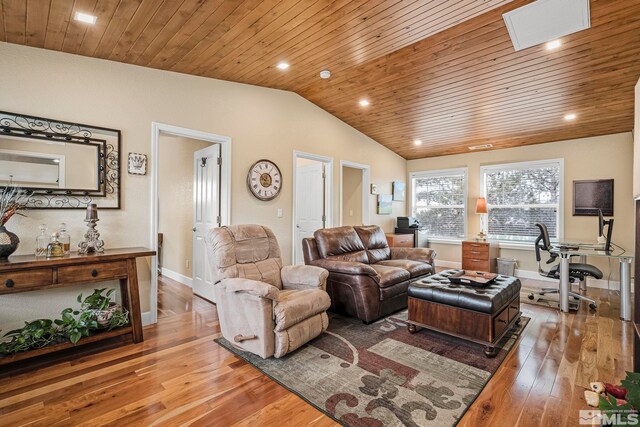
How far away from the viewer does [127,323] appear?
2.79 m

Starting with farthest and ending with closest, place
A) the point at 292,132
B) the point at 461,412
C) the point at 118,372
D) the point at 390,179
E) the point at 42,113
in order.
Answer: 1. the point at 390,179
2. the point at 292,132
3. the point at 42,113
4. the point at 118,372
5. the point at 461,412

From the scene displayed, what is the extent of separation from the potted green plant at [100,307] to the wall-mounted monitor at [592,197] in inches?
260

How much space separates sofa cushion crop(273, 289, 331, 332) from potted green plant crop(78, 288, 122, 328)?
1.52 metres

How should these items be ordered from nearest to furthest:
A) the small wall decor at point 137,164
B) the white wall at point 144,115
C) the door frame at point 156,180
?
the white wall at point 144,115, the small wall decor at point 137,164, the door frame at point 156,180

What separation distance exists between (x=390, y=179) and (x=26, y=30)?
5733 millimetres

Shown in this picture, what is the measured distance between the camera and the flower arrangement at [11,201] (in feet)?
7.63

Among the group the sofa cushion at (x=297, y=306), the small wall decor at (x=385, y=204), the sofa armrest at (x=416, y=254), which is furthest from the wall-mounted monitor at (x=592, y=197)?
the sofa cushion at (x=297, y=306)

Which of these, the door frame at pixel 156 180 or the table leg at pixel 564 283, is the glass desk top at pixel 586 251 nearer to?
the table leg at pixel 564 283

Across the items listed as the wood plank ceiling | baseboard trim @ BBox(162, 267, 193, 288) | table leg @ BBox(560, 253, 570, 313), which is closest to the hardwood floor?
table leg @ BBox(560, 253, 570, 313)

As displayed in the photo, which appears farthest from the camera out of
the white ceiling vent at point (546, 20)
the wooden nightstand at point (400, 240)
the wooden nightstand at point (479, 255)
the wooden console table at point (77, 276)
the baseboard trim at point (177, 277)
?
the wooden nightstand at point (400, 240)

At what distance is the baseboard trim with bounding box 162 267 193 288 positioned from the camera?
4.88 m

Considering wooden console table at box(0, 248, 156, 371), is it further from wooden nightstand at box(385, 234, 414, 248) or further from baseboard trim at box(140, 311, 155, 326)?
wooden nightstand at box(385, 234, 414, 248)

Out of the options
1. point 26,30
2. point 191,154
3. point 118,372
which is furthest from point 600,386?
point 191,154

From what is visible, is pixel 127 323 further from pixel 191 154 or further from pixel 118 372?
pixel 191 154
